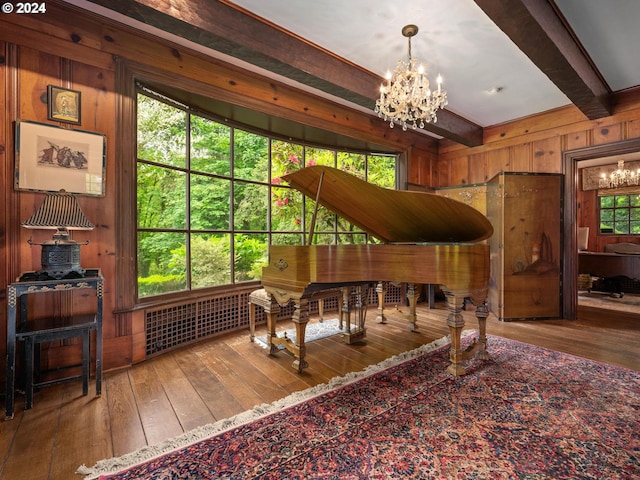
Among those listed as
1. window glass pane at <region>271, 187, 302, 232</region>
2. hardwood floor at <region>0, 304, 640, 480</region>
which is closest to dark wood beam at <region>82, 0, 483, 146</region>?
window glass pane at <region>271, 187, 302, 232</region>

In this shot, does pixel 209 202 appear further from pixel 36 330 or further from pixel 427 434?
pixel 427 434

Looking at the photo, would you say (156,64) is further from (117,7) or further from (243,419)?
(243,419)

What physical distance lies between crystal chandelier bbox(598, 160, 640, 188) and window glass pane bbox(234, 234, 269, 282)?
7.28 m

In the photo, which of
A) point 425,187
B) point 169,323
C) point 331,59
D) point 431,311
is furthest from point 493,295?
point 169,323

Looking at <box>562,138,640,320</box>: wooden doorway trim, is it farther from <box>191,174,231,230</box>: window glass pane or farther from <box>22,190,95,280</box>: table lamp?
<box>22,190,95,280</box>: table lamp

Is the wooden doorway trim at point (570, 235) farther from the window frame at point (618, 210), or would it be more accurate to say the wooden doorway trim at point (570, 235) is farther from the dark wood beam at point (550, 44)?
the window frame at point (618, 210)

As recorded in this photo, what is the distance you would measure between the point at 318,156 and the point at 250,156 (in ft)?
3.35

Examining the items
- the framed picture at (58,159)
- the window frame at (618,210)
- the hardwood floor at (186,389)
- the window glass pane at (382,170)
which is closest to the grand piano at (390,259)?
the hardwood floor at (186,389)

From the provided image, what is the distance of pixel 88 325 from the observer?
1857 mm

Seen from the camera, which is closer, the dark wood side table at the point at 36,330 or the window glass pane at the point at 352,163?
the dark wood side table at the point at 36,330

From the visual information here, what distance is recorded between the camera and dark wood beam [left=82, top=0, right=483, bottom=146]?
75.3 inches

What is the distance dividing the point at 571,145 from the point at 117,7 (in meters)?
4.99

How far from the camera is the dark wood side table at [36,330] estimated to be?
1666 millimetres

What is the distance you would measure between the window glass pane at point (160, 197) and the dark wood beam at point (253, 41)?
3.68ft
